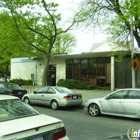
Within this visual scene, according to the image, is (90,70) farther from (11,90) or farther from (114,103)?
(114,103)

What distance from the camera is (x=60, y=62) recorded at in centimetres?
2941

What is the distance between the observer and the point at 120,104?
953 centimetres

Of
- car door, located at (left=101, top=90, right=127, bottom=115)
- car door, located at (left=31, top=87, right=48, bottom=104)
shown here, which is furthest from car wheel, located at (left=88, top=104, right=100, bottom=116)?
car door, located at (left=31, top=87, right=48, bottom=104)

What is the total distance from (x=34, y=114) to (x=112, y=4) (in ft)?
38.3

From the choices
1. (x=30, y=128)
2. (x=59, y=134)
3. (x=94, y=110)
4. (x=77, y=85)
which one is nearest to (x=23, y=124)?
(x=30, y=128)

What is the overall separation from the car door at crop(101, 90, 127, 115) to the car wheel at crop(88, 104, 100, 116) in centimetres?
30

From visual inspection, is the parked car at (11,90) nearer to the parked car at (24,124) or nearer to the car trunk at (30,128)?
the parked car at (24,124)

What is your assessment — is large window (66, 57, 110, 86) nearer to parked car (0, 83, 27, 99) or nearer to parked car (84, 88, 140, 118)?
parked car (0, 83, 27, 99)

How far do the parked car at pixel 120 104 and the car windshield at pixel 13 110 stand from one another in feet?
18.3

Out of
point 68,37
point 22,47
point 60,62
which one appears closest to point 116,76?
point 60,62

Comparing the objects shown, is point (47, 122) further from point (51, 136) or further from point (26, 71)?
point (26, 71)

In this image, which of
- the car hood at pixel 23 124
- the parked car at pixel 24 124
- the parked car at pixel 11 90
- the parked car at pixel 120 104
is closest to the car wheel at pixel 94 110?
the parked car at pixel 120 104

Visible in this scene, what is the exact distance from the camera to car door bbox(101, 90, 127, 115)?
31.4ft

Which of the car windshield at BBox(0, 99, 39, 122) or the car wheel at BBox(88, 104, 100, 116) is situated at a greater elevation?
the car windshield at BBox(0, 99, 39, 122)
